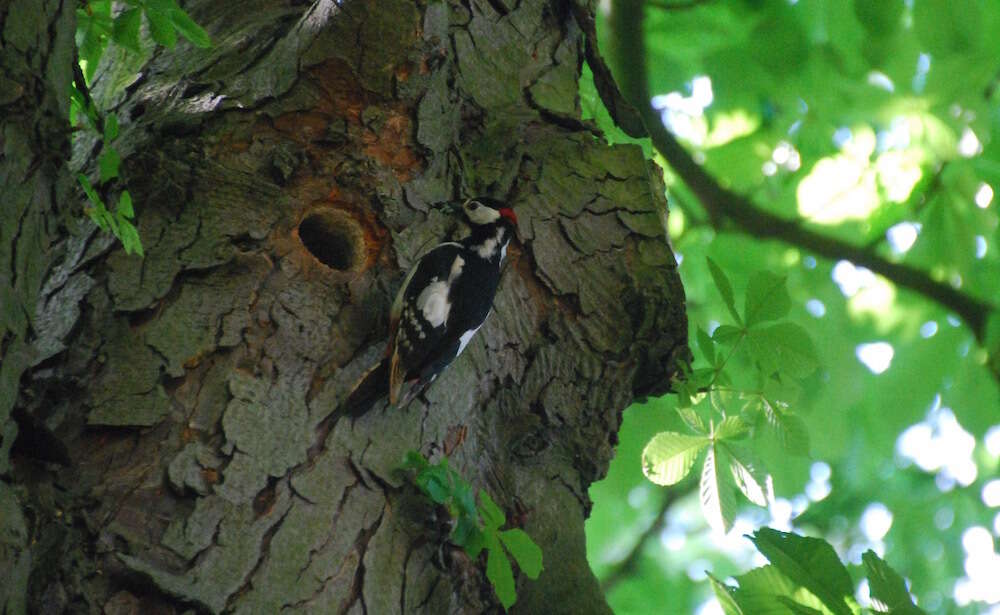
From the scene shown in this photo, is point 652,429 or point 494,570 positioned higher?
point 494,570

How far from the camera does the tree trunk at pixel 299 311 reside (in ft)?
5.08

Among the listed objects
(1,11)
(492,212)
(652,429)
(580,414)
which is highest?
(1,11)

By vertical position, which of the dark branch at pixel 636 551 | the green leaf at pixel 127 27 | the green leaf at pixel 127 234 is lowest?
the dark branch at pixel 636 551

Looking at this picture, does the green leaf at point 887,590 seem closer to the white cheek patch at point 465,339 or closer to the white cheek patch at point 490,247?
the white cheek patch at point 465,339

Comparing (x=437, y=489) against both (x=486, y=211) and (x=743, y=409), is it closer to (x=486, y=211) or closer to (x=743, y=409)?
(x=486, y=211)

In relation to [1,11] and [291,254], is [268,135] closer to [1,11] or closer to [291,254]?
[291,254]

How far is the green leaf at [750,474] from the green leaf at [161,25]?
1.63m

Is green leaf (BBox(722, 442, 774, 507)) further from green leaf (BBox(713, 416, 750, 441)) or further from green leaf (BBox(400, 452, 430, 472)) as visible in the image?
green leaf (BBox(400, 452, 430, 472))

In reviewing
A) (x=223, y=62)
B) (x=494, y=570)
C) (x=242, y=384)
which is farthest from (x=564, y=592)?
(x=223, y=62)

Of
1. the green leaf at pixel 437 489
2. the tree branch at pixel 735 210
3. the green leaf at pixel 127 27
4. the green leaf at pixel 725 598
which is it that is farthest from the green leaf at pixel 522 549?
the tree branch at pixel 735 210

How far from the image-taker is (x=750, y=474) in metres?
2.46

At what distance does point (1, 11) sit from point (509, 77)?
135 cm

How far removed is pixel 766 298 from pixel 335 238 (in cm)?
113

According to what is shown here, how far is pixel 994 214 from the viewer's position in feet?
11.1
